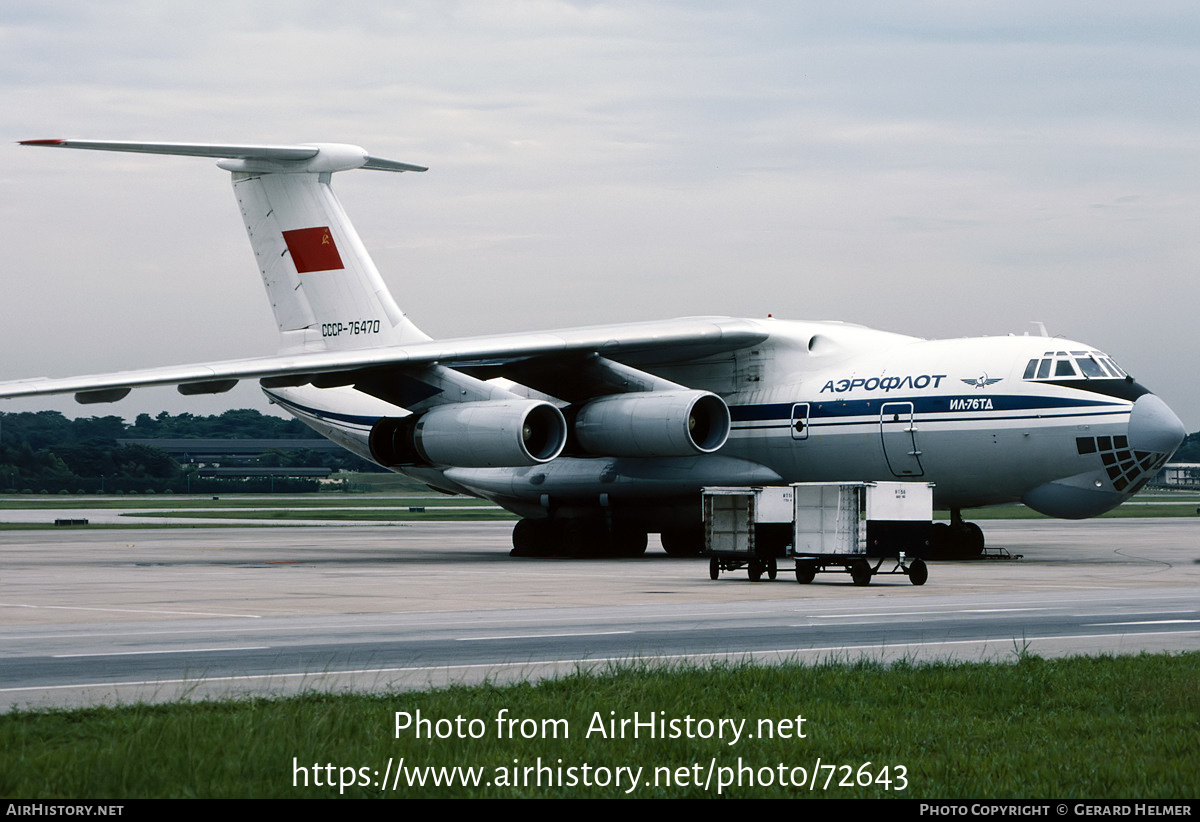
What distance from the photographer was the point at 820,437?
2742 centimetres

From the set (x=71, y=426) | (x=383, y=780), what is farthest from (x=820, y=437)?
(x=71, y=426)

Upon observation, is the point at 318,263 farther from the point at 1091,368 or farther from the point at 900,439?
the point at 1091,368

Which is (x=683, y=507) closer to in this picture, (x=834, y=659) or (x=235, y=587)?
(x=235, y=587)

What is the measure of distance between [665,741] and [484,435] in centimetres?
1857

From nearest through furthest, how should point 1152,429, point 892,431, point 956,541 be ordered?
point 1152,429
point 892,431
point 956,541

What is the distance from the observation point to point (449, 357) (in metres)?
27.0

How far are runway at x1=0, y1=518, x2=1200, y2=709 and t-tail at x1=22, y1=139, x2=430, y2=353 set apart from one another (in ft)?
19.9

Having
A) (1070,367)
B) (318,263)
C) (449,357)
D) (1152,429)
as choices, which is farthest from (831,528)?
(318,263)

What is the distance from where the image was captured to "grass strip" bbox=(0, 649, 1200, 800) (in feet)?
21.2

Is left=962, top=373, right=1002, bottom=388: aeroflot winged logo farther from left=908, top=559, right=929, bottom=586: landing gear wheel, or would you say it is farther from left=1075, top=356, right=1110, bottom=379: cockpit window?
left=908, top=559, right=929, bottom=586: landing gear wheel

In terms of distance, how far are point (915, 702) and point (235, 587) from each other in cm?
1241

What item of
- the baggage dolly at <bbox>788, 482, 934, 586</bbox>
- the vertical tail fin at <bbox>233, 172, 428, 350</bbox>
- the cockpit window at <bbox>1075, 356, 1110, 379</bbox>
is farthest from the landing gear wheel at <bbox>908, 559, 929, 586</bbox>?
the vertical tail fin at <bbox>233, 172, 428, 350</bbox>

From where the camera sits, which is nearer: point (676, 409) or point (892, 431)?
point (676, 409)

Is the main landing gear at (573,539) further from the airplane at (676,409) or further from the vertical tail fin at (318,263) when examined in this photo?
the vertical tail fin at (318,263)
